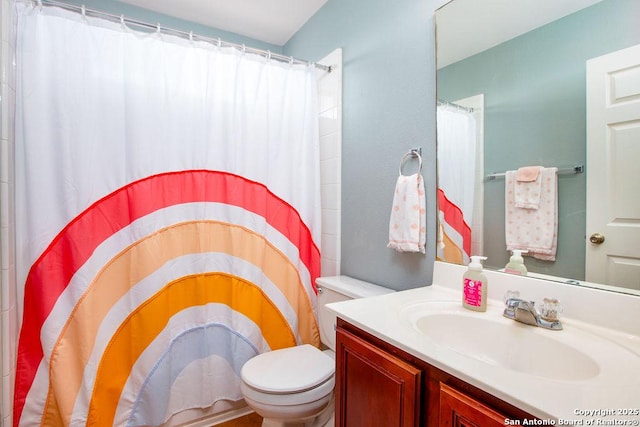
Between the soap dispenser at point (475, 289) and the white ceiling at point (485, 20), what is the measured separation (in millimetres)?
784

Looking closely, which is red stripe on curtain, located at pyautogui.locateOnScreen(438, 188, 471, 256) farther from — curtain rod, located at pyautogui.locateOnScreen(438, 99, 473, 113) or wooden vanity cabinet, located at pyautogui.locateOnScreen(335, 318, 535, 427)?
wooden vanity cabinet, located at pyautogui.locateOnScreen(335, 318, 535, 427)

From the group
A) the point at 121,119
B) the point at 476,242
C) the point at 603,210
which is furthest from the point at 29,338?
the point at 603,210

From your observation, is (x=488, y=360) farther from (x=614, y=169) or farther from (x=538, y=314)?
(x=614, y=169)

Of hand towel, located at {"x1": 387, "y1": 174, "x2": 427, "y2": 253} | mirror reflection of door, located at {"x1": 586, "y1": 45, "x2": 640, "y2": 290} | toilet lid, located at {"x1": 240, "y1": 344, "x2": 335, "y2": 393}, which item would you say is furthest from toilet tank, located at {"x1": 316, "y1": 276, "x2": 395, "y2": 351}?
mirror reflection of door, located at {"x1": 586, "y1": 45, "x2": 640, "y2": 290}

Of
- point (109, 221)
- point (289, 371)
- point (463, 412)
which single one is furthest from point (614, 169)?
point (109, 221)

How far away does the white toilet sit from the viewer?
1245mm

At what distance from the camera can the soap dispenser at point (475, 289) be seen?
1.00 m

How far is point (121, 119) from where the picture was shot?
1.44 metres

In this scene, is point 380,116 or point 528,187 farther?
point 380,116

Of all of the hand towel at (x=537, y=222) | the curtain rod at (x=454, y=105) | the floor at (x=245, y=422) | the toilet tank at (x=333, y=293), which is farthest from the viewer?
Answer: the floor at (x=245, y=422)

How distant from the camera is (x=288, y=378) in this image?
1.31 m

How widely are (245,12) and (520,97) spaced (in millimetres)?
1799

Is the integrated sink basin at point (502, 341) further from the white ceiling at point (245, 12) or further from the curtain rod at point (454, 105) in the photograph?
the white ceiling at point (245, 12)

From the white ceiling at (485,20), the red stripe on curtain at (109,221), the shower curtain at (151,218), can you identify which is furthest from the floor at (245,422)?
the white ceiling at (485,20)
